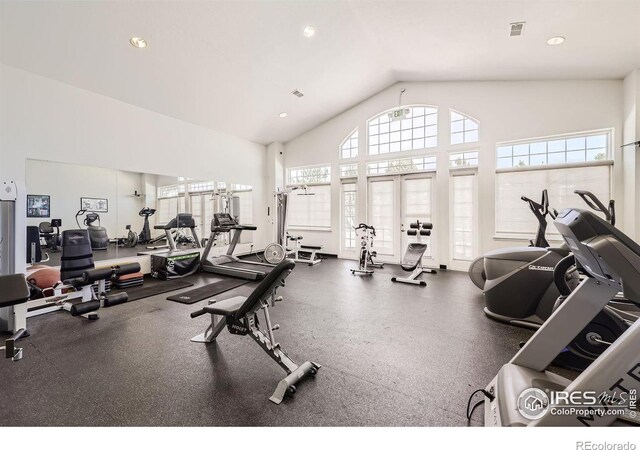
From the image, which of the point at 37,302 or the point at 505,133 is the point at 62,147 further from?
the point at 505,133

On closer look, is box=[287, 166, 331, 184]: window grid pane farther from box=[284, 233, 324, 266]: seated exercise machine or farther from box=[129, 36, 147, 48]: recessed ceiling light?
box=[129, 36, 147, 48]: recessed ceiling light

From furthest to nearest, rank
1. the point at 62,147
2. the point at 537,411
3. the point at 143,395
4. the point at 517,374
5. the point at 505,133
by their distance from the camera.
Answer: the point at 505,133, the point at 62,147, the point at 143,395, the point at 517,374, the point at 537,411

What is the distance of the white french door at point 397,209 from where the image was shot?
20.6ft

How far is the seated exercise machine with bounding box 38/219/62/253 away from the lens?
3.92 m

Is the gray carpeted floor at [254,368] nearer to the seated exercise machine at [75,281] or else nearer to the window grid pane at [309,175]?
the seated exercise machine at [75,281]

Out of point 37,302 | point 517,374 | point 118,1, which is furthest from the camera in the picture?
point 37,302

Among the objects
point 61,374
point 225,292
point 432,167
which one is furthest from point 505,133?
point 61,374

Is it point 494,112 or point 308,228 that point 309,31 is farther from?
point 308,228

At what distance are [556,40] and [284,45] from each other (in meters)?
3.95

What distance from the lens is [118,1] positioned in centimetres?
310

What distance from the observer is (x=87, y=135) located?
4.33 meters

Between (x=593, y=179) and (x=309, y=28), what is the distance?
549cm

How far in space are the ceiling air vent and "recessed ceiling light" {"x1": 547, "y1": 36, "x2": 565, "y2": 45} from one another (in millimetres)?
443

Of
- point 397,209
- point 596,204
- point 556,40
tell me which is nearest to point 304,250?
point 397,209
